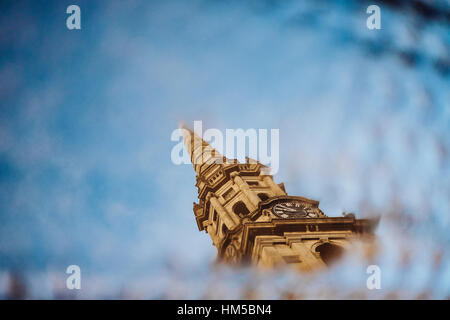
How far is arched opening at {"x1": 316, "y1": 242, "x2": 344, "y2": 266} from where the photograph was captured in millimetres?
30031

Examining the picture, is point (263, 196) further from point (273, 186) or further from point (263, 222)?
point (263, 222)

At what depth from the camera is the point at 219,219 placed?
3959cm

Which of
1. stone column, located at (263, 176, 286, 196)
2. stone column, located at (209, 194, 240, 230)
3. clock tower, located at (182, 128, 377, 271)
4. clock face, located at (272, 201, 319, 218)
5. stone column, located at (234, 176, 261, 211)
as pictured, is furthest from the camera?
stone column, located at (263, 176, 286, 196)

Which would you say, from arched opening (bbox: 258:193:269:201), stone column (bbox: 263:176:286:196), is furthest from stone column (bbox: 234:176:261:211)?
stone column (bbox: 263:176:286:196)

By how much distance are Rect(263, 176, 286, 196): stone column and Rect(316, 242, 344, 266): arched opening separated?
10.8m

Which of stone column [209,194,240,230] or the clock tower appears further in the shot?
stone column [209,194,240,230]

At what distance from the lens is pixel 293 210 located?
34844 mm

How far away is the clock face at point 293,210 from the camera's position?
34031 mm

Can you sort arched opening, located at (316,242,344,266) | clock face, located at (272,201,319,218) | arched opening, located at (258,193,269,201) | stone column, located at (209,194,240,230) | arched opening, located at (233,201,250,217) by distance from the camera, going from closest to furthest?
1. arched opening, located at (316,242,344,266)
2. clock face, located at (272,201,319,218)
3. stone column, located at (209,194,240,230)
4. arched opening, located at (233,201,250,217)
5. arched opening, located at (258,193,269,201)

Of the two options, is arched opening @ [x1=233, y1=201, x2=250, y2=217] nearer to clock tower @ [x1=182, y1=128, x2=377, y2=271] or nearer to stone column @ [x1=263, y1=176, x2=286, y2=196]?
clock tower @ [x1=182, y1=128, x2=377, y2=271]

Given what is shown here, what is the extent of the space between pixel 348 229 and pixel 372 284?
11059 millimetres

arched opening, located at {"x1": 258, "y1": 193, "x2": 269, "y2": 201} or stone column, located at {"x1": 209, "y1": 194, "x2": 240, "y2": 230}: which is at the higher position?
arched opening, located at {"x1": 258, "y1": 193, "x2": 269, "y2": 201}
